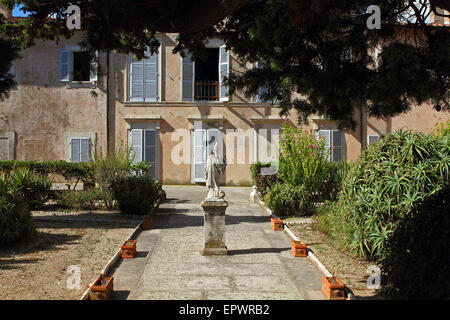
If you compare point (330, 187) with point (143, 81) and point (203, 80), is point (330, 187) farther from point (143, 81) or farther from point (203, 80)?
point (143, 81)

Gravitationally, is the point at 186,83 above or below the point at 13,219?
above

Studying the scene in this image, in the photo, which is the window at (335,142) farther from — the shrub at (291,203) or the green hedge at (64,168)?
the green hedge at (64,168)

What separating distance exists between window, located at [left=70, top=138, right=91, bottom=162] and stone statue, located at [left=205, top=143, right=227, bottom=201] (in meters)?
10.0

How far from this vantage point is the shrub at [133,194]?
35.0 feet

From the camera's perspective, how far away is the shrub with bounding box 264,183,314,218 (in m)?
10.8

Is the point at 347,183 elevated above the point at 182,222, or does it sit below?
above

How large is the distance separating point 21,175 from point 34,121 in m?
6.56

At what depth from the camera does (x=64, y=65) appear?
16.6m

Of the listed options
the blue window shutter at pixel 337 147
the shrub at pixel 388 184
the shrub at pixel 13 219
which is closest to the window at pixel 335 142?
the blue window shutter at pixel 337 147

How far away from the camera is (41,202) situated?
11109 mm

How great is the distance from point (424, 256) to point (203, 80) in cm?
1460

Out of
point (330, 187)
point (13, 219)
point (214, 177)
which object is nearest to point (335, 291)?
point (214, 177)
